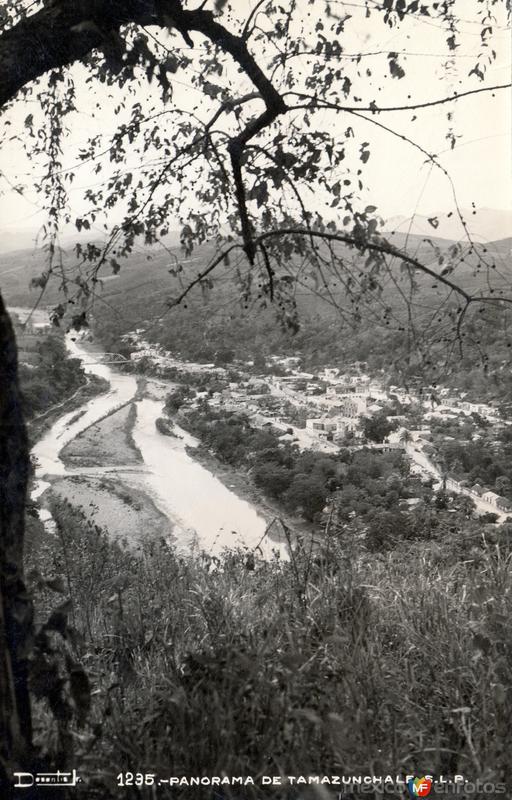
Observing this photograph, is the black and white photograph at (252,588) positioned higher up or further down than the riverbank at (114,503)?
higher up

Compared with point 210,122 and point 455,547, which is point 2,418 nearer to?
point 210,122

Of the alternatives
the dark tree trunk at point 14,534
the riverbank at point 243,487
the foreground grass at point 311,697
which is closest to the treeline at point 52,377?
the riverbank at point 243,487

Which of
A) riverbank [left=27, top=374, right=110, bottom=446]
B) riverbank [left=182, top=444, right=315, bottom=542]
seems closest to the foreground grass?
riverbank [left=182, top=444, right=315, bottom=542]

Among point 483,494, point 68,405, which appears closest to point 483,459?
point 483,494

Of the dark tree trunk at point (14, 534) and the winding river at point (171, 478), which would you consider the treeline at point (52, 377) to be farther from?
the dark tree trunk at point (14, 534)

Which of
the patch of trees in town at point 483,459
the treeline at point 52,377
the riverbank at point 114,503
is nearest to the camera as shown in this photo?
the patch of trees in town at point 483,459

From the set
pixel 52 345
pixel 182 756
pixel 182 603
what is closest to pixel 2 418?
pixel 182 756
